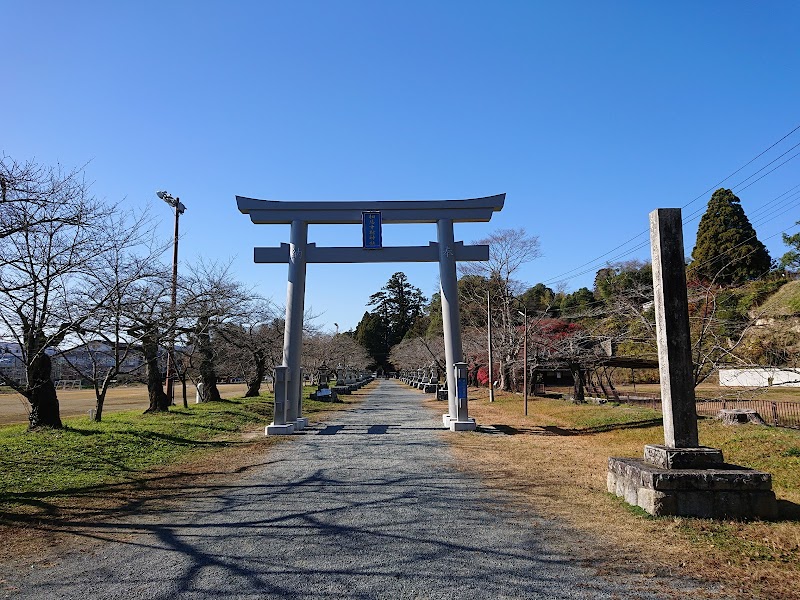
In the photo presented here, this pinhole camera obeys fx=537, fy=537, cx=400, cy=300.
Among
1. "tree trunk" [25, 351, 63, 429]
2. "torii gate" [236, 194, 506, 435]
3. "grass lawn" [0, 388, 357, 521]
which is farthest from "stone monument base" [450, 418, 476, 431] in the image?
"tree trunk" [25, 351, 63, 429]

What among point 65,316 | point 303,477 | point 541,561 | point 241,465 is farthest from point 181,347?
point 541,561

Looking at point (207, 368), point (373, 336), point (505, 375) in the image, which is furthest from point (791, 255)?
point (373, 336)

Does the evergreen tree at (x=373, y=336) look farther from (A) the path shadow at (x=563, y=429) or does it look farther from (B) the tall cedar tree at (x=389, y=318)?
(A) the path shadow at (x=563, y=429)

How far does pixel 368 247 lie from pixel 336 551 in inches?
438

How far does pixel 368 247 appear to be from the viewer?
15.1 meters

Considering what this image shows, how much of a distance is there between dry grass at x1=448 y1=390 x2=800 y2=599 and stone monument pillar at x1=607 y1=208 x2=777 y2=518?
19 centimetres

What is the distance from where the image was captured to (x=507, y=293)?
111 feet

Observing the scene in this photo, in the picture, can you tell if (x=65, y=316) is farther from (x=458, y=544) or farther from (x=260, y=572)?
(x=458, y=544)

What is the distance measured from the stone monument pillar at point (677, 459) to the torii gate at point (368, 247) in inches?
338

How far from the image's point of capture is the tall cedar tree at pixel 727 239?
3278cm

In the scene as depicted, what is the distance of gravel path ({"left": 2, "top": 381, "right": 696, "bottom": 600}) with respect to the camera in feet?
12.5

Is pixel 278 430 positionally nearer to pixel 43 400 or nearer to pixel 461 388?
pixel 461 388

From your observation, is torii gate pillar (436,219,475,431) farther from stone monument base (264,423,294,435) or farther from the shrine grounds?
stone monument base (264,423,294,435)

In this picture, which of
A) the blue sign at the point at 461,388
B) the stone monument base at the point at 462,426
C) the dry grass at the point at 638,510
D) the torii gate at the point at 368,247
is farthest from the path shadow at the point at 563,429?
the torii gate at the point at 368,247
